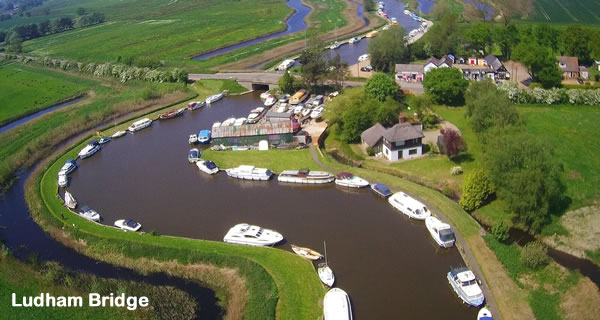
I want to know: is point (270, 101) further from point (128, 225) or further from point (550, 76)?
point (550, 76)

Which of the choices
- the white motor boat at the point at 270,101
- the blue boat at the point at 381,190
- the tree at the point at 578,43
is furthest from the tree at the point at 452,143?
the tree at the point at 578,43

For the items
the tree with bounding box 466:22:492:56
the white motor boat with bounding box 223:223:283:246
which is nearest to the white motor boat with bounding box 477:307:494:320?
the white motor boat with bounding box 223:223:283:246

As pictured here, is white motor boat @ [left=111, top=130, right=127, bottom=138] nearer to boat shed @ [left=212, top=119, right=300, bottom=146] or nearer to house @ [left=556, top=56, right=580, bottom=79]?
boat shed @ [left=212, top=119, right=300, bottom=146]

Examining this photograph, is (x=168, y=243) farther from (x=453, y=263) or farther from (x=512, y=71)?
(x=512, y=71)

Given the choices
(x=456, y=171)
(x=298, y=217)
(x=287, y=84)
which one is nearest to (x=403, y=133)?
(x=456, y=171)

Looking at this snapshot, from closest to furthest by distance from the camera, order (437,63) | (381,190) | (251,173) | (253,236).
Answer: (253,236)
(381,190)
(251,173)
(437,63)

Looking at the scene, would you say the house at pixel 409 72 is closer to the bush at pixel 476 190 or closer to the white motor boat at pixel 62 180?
the bush at pixel 476 190
